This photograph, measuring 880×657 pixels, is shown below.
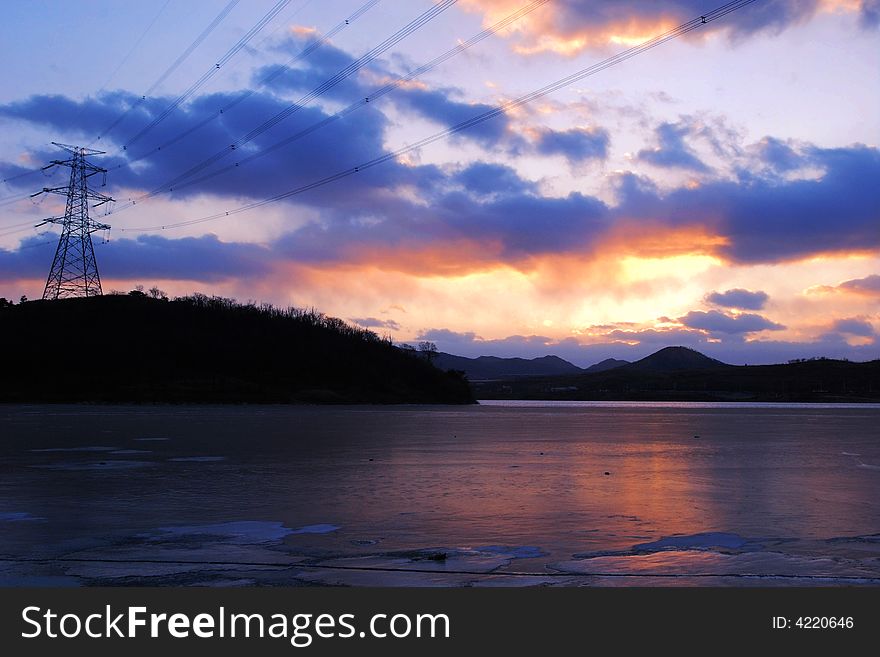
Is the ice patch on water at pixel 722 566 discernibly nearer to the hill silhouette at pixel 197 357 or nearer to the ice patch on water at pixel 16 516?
the ice patch on water at pixel 16 516

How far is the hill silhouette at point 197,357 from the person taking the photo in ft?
383

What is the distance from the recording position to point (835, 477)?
20.6 m

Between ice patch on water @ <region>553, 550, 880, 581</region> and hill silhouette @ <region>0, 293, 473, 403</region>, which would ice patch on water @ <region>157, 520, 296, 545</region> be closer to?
ice patch on water @ <region>553, 550, 880, 581</region>

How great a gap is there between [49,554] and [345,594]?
14.7 feet

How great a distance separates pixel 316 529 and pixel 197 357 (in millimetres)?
128425

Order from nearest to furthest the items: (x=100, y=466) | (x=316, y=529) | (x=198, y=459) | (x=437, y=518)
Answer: (x=316, y=529)
(x=437, y=518)
(x=100, y=466)
(x=198, y=459)

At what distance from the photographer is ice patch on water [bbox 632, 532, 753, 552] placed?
36.4ft

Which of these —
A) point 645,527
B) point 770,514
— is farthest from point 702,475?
point 645,527

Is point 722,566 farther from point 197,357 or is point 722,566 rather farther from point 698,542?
point 197,357

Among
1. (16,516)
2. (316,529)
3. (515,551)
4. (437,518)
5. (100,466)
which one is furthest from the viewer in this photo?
(100,466)

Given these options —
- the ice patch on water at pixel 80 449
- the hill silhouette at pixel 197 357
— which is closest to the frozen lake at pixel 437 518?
the ice patch on water at pixel 80 449

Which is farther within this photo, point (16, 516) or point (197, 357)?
point (197, 357)

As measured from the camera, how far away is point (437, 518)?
45.5 ft

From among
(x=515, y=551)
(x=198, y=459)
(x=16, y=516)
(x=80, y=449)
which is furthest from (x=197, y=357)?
(x=515, y=551)
